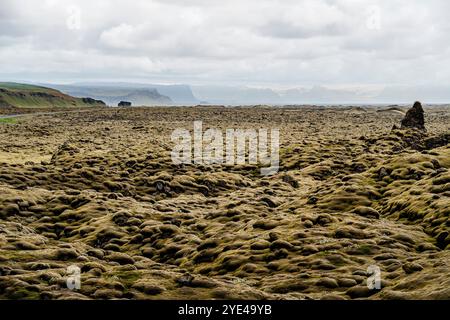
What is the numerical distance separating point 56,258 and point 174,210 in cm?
1090

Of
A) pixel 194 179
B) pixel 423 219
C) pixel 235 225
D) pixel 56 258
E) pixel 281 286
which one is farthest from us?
pixel 194 179

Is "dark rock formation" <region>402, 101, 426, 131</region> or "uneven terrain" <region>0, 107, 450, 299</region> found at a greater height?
"dark rock formation" <region>402, 101, 426, 131</region>

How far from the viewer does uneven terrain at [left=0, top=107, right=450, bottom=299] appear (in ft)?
49.7

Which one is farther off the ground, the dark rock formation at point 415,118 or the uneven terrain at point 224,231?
the dark rock formation at point 415,118

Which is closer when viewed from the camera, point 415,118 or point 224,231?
point 224,231

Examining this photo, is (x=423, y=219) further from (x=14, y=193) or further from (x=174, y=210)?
(x=14, y=193)

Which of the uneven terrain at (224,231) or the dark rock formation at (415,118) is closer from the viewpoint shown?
the uneven terrain at (224,231)

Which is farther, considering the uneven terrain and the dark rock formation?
the dark rock formation

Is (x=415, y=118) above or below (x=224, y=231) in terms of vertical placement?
above

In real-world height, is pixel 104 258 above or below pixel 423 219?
below

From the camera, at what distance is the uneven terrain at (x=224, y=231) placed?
15148 millimetres

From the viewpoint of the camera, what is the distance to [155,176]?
124 feet

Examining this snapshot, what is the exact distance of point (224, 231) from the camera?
23.6 m
